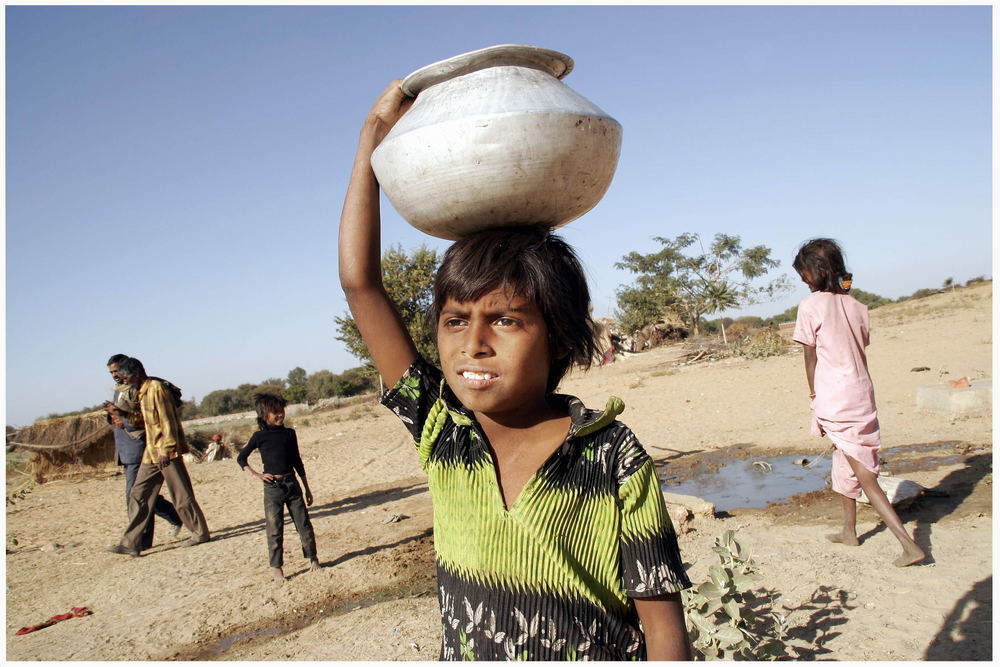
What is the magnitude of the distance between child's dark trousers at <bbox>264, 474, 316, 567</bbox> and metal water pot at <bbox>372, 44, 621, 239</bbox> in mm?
4144

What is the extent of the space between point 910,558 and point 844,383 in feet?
3.12

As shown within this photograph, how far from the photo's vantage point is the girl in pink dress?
3.85 m

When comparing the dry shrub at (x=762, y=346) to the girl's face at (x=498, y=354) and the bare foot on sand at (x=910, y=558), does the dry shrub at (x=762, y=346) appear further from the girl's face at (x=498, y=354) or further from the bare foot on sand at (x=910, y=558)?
the girl's face at (x=498, y=354)

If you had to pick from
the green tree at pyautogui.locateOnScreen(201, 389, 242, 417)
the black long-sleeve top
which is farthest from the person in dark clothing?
the green tree at pyautogui.locateOnScreen(201, 389, 242, 417)

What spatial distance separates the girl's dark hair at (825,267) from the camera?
12.8 ft

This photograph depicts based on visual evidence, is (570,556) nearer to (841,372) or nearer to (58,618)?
(841,372)

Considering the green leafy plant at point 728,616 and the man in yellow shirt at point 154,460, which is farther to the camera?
the man in yellow shirt at point 154,460

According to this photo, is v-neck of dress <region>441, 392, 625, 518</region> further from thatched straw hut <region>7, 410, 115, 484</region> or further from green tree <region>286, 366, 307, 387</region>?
green tree <region>286, 366, 307, 387</region>

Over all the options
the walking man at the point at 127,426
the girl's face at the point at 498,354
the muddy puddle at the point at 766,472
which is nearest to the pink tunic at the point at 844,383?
the muddy puddle at the point at 766,472

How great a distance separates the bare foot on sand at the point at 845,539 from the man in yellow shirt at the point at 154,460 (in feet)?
16.5

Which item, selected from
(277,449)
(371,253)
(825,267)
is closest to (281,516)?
(277,449)

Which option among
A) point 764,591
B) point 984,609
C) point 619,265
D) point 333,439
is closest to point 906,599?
point 984,609

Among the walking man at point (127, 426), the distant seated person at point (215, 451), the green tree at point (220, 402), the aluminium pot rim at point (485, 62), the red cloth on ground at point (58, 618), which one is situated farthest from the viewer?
the green tree at point (220, 402)

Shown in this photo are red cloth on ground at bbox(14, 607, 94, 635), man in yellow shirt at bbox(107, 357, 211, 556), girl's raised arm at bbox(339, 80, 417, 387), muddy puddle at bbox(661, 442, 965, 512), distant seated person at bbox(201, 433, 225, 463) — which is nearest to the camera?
girl's raised arm at bbox(339, 80, 417, 387)
